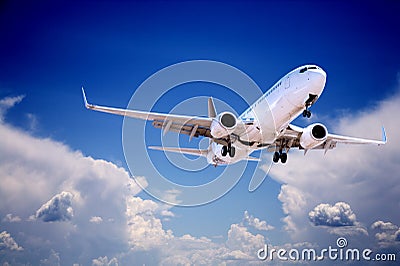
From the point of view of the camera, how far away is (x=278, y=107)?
3366cm

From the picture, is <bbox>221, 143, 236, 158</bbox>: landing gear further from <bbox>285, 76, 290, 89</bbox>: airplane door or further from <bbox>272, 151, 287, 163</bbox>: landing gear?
<bbox>285, 76, 290, 89</bbox>: airplane door

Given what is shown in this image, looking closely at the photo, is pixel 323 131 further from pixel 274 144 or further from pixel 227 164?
pixel 227 164

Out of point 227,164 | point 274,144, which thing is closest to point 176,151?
point 227,164

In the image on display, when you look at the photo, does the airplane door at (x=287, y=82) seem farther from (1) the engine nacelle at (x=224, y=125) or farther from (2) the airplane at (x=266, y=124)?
(1) the engine nacelle at (x=224, y=125)

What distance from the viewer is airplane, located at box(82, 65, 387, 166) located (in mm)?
32250

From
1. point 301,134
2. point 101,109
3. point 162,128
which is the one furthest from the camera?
point 301,134

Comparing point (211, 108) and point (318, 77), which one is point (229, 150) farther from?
point (318, 77)

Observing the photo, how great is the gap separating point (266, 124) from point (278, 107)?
2260mm

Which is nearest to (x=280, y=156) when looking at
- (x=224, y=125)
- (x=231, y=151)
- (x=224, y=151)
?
(x=231, y=151)

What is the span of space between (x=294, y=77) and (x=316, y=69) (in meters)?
1.71

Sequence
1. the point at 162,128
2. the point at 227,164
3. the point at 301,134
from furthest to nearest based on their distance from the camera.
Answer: the point at 227,164
the point at 301,134
the point at 162,128

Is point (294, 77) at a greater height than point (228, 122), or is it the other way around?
point (294, 77)

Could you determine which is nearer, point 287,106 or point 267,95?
point 287,106

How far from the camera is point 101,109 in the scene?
→ 34.0m
